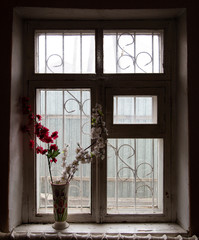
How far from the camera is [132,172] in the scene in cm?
171

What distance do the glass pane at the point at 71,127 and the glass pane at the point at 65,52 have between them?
180 millimetres

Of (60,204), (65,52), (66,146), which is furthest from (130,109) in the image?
(60,204)

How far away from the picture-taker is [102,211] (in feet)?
5.43

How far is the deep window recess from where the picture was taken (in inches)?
65.7

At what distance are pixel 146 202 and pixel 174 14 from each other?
1.43m

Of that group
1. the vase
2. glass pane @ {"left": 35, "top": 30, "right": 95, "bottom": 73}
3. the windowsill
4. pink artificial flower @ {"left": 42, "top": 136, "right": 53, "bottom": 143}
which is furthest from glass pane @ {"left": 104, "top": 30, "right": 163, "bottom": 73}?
the windowsill

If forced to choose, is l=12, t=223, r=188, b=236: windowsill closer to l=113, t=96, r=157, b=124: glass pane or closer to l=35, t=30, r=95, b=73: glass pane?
l=113, t=96, r=157, b=124: glass pane

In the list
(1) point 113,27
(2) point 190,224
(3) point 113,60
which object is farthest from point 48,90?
(2) point 190,224

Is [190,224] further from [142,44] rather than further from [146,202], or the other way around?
[142,44]

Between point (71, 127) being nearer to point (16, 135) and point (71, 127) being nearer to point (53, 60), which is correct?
point (16, 135)

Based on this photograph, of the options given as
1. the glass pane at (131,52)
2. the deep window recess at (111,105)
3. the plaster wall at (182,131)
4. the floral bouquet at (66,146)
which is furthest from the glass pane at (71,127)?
the plaster wall at (182,131)

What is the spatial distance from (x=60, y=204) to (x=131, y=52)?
1240 mm

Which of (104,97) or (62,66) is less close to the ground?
(62,66)
